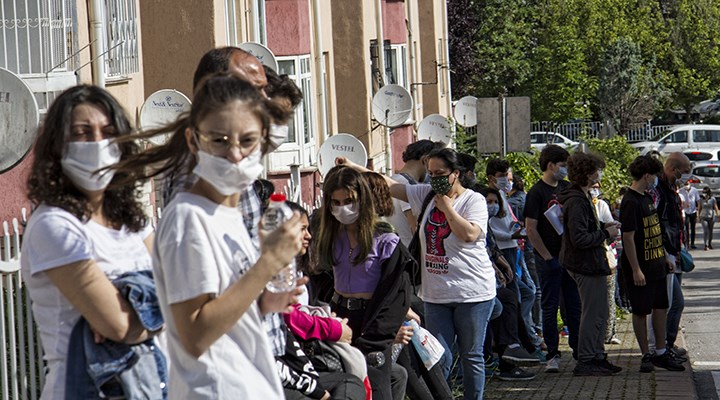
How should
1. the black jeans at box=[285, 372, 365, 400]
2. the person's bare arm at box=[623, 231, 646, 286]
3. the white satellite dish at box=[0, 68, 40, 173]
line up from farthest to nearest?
the person's bare arm at box=[623, 231, 646, 286]
the white satellite dish at box=[0, 68, 40, 173]
the black jeans at box=[285, 372, 365, 400]

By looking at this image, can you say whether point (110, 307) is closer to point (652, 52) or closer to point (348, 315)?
point (348, 315)

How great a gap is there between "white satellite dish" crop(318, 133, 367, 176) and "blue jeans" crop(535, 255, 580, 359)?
570 cm

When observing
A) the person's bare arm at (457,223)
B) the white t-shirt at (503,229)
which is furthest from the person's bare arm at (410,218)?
the white t-shirt at (503,229)

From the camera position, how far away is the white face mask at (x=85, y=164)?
14.6 ft

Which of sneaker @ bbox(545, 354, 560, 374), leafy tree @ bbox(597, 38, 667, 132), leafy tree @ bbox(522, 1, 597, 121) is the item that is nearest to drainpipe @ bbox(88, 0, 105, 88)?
sneaker @ bbox(545, 354, 560, 374)

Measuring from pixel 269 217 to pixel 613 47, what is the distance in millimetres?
62098

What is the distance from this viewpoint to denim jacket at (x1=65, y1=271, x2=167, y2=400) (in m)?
4.32

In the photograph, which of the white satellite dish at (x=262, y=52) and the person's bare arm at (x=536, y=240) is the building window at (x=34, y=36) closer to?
the white satellite dish at (x=262, y=52)

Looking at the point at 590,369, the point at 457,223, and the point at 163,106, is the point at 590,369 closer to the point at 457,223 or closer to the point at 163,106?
the point at 457,223

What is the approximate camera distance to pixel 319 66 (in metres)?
26.9

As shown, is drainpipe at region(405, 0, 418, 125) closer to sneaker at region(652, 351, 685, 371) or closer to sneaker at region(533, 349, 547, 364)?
sneaker at region(533, 349, 547, 364)

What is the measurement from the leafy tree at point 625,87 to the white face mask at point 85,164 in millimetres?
61043

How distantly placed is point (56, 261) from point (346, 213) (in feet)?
12.4

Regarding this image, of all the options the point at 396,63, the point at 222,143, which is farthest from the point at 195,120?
the point at 396,63
